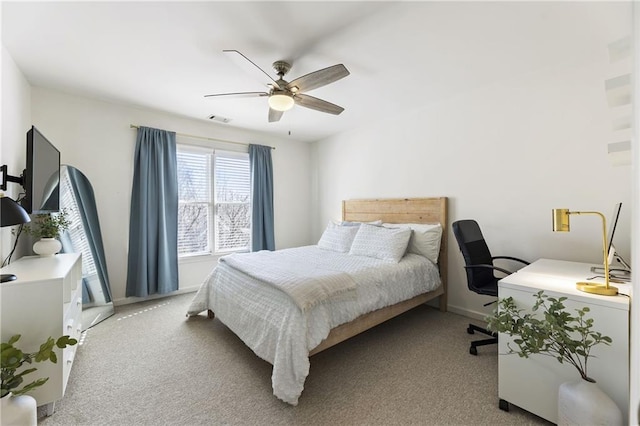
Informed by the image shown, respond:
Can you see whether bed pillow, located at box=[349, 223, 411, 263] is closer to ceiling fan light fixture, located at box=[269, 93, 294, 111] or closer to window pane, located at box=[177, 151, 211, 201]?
ceiling fan light fixture, located at box=[269, 93, 294, 111]

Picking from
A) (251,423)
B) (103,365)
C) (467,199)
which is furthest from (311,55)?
(103,365)

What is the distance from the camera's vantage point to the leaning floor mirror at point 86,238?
2.89m

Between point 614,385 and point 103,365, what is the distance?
3.25 m

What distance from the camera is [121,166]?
3.28 meters

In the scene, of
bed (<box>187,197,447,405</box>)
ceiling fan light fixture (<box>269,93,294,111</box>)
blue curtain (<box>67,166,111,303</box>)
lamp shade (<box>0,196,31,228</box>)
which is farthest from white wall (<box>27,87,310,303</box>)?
ceiling fan light fixture (<box>269,93,294,111</box>)

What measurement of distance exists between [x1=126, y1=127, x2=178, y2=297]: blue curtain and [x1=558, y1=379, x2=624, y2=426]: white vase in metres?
3.88

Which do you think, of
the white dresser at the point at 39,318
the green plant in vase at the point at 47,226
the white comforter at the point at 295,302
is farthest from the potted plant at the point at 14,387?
the green plant in vase at the point at 47,226

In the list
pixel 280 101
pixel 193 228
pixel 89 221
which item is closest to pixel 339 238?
pixel 280 101

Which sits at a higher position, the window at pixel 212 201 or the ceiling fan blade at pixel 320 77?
the ceiling fan blade at pixel 320 77

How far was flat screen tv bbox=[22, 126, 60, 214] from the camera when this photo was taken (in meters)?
1.81

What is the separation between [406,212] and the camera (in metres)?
3.46

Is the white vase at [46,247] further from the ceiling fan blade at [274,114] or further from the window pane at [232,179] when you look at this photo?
the ceiling fan blade at [274,114]

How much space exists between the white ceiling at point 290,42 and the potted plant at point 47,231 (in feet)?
4.59

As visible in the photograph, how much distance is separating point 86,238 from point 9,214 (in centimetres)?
165
